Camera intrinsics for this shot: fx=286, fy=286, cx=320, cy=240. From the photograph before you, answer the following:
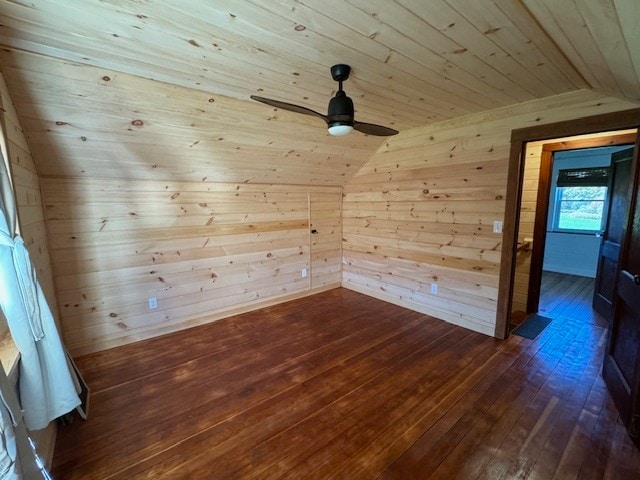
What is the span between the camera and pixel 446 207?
3.20m

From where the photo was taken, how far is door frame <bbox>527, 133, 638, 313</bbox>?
3012 mm

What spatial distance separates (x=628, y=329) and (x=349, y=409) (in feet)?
6.46

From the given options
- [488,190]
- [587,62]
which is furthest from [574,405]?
[587,62]

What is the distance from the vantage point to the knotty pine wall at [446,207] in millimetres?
2756

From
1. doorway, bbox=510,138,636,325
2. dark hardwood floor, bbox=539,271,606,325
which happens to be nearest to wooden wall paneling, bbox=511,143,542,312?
doorway, bbox=510,138,636,325

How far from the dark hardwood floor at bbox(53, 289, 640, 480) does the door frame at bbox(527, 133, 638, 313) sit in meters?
0.61

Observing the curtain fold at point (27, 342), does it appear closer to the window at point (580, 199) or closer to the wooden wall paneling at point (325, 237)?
the wooden wall paneling at point (325, 237)

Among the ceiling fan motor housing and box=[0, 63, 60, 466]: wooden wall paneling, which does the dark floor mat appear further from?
box=[0, 63, 60, 466]: wooden wall paneling

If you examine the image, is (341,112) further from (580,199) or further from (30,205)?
(580,199)

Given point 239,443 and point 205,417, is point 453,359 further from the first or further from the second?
point 205,417

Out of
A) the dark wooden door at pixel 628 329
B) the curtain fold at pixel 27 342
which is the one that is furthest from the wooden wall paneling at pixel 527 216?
the curtain fold at pixel 27 342

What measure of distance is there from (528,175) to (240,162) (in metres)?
3.43

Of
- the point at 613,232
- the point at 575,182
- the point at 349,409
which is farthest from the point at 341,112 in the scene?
the point at 575,182

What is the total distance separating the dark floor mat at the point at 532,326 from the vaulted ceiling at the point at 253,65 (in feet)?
7.55
